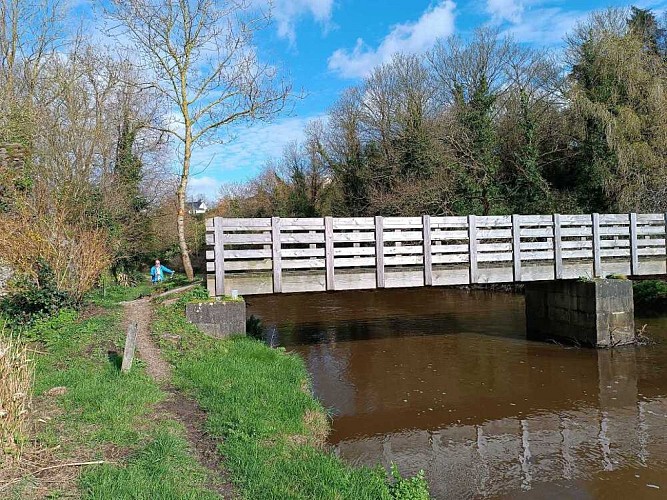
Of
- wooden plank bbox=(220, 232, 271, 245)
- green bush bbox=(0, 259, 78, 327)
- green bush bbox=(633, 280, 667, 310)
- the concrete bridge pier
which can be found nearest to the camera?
green bush bbox=(0, 259, 78, 327)

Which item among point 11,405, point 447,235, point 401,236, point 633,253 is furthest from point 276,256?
point 633,253

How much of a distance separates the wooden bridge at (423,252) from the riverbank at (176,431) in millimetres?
1998

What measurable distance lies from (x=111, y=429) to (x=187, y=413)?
3.28 feet

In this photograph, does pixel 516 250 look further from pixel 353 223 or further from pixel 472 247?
pixel 353 223

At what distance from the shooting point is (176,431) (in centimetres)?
533

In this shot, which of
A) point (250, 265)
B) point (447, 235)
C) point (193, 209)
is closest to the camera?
point (250, 265)

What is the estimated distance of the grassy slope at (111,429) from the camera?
3996 millimetres

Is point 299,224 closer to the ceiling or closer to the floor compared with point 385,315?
closer to the ceiling

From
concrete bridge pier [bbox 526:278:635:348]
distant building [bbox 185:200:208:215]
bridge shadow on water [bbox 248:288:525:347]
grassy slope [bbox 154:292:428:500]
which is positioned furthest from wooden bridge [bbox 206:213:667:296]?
distant building [bbox 185:200:208:215]

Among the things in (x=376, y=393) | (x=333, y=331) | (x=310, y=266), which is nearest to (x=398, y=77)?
(x=333, y=331)

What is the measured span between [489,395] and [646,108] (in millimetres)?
16965

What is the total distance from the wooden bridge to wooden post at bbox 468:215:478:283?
23mm

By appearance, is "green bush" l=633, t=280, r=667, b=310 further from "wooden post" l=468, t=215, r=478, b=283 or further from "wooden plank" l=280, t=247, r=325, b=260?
"wooden plank" l=280, t=247, r=325, b=260

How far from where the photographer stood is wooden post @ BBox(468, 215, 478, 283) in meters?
11.6
